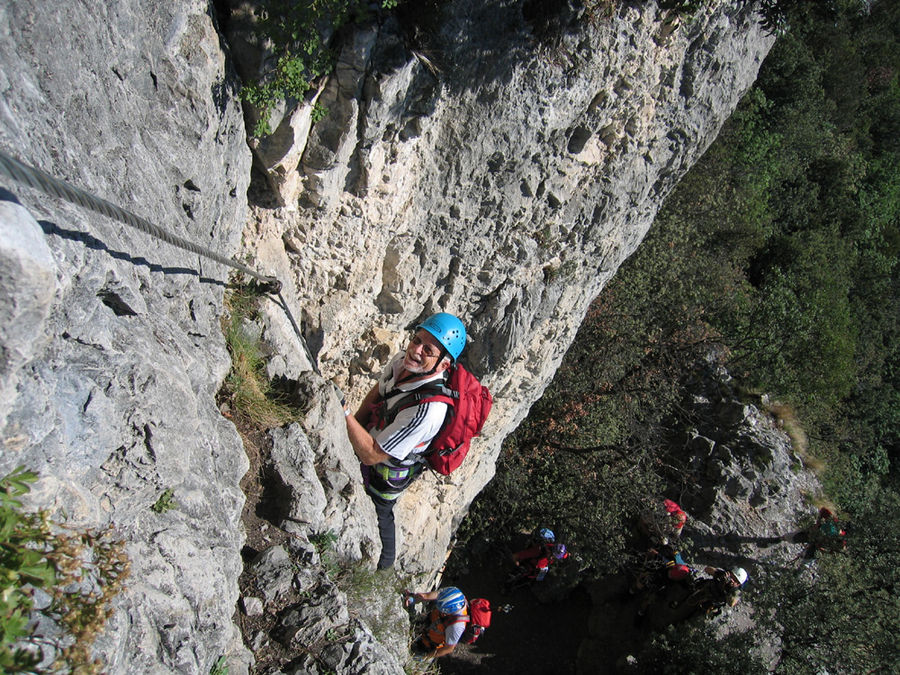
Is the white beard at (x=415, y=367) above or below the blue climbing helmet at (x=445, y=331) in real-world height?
below

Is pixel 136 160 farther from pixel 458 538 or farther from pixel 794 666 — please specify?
pixel 794 666

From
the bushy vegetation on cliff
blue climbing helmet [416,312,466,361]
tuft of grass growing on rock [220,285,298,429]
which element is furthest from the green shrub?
the bushy vegetation on cliff

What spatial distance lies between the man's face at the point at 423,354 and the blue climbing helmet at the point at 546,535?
8.89 metres

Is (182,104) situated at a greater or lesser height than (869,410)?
lesser

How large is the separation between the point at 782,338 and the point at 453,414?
15111mm

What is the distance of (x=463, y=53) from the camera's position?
604cm

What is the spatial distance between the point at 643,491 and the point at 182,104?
12.5 metres

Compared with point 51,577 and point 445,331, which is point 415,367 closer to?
point 445,331

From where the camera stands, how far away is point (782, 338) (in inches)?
650

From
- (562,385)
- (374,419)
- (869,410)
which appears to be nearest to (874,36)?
(869,410)

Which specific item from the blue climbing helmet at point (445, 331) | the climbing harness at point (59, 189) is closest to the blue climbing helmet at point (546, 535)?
the blue climbing helmet at point (445, 331)

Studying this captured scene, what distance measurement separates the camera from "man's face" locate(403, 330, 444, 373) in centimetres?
493

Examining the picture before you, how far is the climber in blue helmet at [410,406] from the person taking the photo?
4715 millimetres

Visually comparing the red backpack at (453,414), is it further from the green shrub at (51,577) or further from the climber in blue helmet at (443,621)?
the climber in blue helmet at (443,621)
